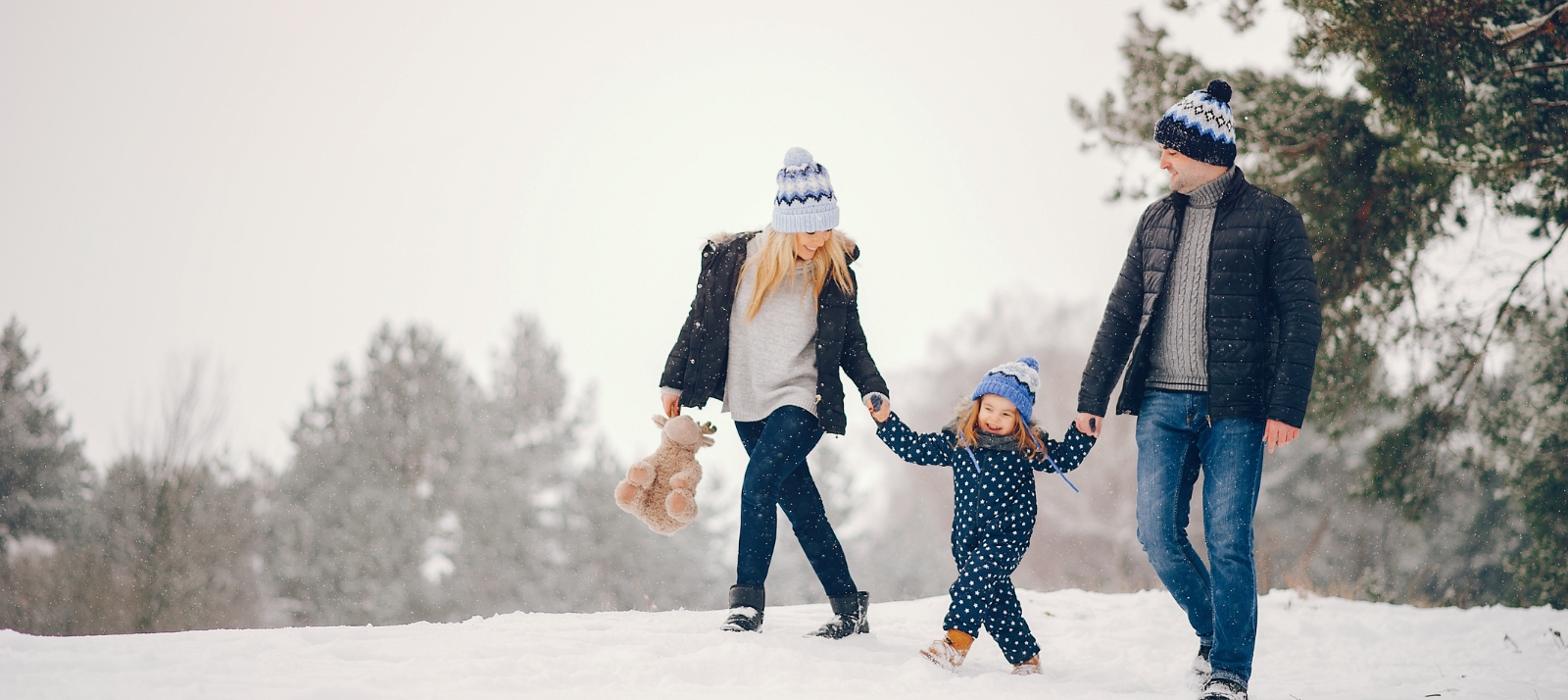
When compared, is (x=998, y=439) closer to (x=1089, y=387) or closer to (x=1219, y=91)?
(x=1089, y=387)

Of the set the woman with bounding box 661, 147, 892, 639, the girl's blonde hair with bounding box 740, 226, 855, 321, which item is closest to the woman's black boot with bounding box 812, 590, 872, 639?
the woman with bounding box 661, 147, 892, 639

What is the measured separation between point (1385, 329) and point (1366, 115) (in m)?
1.90

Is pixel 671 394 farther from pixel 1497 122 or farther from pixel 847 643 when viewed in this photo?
pixel 1497 122

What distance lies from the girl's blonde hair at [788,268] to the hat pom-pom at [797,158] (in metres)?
0.28

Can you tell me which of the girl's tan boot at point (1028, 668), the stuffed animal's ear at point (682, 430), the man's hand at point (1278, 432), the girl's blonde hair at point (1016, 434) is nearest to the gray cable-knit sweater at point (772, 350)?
the stuffed animal's ear at point (682, 430)

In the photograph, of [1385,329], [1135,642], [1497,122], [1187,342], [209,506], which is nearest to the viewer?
[1187,342]

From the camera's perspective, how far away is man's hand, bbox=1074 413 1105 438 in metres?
4.03

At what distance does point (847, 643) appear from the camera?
426 centimetres

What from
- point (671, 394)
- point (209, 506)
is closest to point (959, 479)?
point (671, 394)

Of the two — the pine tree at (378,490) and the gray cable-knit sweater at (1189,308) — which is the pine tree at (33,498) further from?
the gray cable-knit sweater at (1189,308)

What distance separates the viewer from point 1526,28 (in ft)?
22.2

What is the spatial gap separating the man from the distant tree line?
16929 millimetres

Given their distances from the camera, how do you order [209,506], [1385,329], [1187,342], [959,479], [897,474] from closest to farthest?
[1187,342] → [959,479] → [1385,329] → [209,506] → [897,474]

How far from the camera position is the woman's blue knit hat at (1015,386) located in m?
4.20
